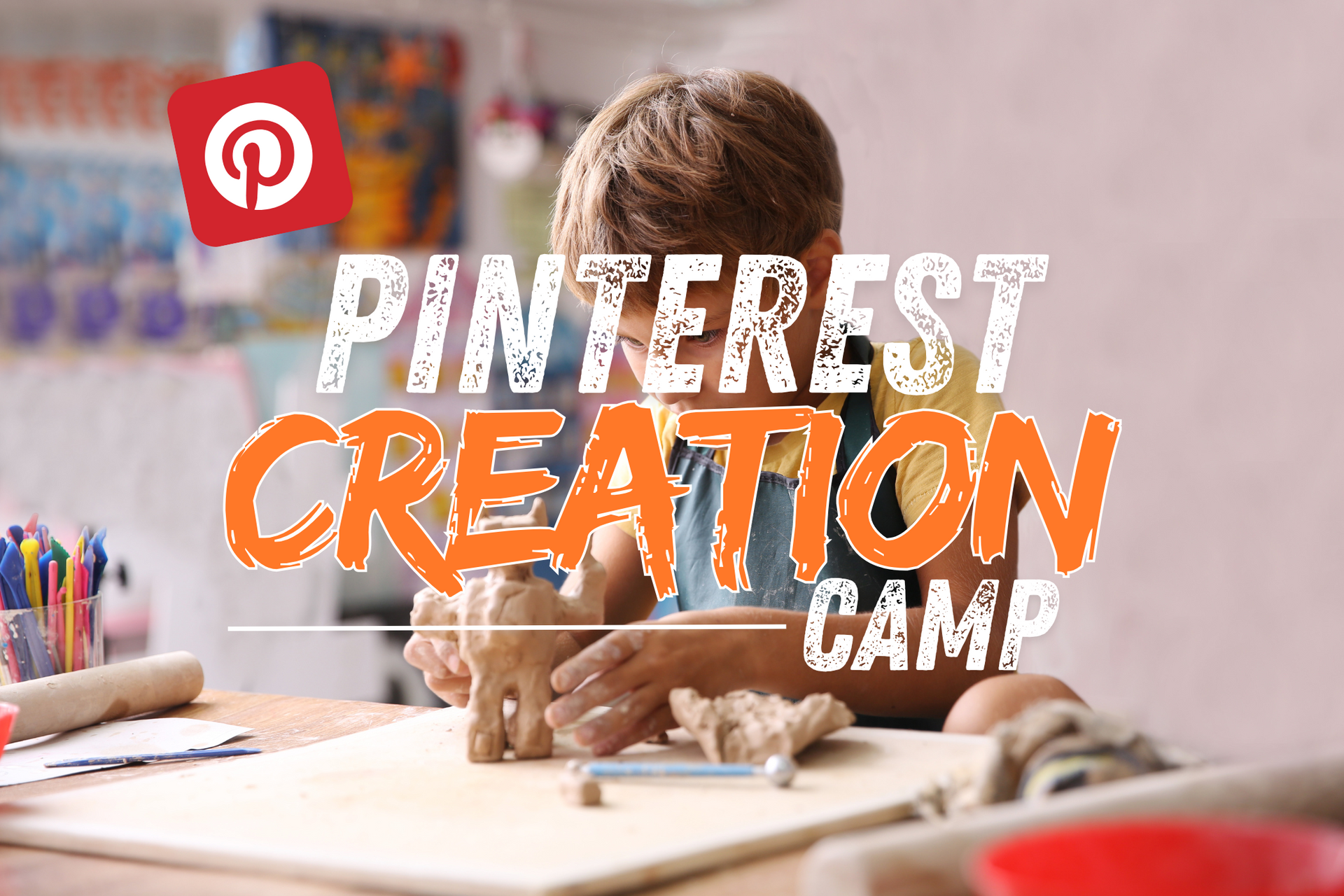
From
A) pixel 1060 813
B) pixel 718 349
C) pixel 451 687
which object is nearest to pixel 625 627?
pixel 451 687

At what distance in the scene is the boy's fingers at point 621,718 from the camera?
789mm

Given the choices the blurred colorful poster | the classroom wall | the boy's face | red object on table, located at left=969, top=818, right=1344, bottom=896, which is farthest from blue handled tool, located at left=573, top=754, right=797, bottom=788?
the blurred colorful poster

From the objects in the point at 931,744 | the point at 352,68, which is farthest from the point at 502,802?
the point at 352,68

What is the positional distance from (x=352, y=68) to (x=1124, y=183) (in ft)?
7.84

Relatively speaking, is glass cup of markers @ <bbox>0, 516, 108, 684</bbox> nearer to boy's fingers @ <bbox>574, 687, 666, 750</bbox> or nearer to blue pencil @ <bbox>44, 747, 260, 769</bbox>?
blue pencil @ <bbox>44, 747, 260, 769</bbox>

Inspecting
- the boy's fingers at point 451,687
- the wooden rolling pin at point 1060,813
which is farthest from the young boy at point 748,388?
the wooden rolling pin at point 1060,813

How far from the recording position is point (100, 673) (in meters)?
0.99

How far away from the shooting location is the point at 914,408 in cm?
118

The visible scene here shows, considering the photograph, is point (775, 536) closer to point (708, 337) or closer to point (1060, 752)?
point (708, 337)

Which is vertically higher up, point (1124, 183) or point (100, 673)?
point (1124, 183)

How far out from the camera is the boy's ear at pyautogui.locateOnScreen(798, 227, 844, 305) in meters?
1.17

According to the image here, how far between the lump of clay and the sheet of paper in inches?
16.0

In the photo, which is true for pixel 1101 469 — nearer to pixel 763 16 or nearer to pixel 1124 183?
pixel 1124 183

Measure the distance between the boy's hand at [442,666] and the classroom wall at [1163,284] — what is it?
5.03 feet
